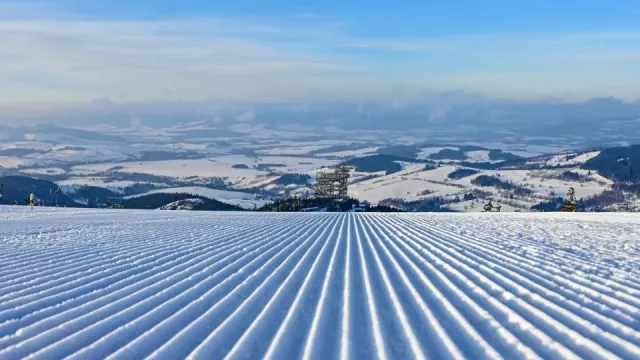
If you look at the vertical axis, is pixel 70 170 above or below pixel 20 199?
above

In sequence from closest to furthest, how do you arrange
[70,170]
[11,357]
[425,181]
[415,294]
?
[11,357]
[415,294]
[425,181]
[70,170]

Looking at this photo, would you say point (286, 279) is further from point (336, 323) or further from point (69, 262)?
point (69, 262)

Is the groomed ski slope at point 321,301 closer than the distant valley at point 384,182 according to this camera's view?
Yes

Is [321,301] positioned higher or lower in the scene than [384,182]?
lower

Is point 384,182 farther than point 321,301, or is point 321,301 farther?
point 384,182

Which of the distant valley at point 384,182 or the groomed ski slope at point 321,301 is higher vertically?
the distant valley at point 384,182

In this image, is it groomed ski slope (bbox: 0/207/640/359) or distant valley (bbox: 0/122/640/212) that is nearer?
groomed ski slope (bbox: 0/207/640/359)

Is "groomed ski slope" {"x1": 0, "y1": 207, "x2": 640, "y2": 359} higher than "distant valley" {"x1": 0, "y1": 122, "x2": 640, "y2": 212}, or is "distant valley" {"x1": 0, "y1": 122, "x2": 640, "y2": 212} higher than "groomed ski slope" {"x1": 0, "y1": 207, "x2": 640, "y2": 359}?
"distant valley" {"x1": 0, "y1": 122, "x2": 640, "y2": 212}

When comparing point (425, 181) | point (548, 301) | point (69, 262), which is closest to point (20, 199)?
point (425, 181)
